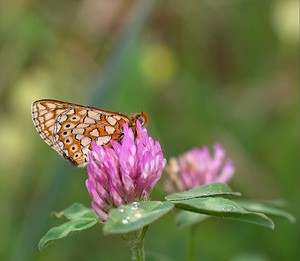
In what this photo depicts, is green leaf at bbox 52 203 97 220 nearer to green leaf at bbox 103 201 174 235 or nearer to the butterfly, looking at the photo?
the butterfly

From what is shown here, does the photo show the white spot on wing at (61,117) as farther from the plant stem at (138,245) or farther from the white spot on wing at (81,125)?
the plant stem at (138,245)

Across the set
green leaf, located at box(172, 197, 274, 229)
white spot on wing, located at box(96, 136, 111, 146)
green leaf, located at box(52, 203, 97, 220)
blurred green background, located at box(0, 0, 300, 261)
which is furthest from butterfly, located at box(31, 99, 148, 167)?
blurred green background, located at box(0, 0, 300, 261)

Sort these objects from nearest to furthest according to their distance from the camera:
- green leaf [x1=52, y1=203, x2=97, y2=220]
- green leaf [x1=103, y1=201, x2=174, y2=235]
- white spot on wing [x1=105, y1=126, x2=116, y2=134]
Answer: green leaf [x1=103, y1=201, x2=174, y2=235], green leaf [x1=52, y1=203, x2=97, y2=220], white spot on wing [x1=105, y1=126, x2=116, y2=134]

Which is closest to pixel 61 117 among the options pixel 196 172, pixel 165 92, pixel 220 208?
pixel 196 172

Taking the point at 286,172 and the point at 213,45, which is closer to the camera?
the point at 286,172

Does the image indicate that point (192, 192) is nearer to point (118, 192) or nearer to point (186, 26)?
point (118, 192)

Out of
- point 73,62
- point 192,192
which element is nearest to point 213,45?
point 73,62

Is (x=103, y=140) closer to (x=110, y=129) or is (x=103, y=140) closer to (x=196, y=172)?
(x=110, y=129)
